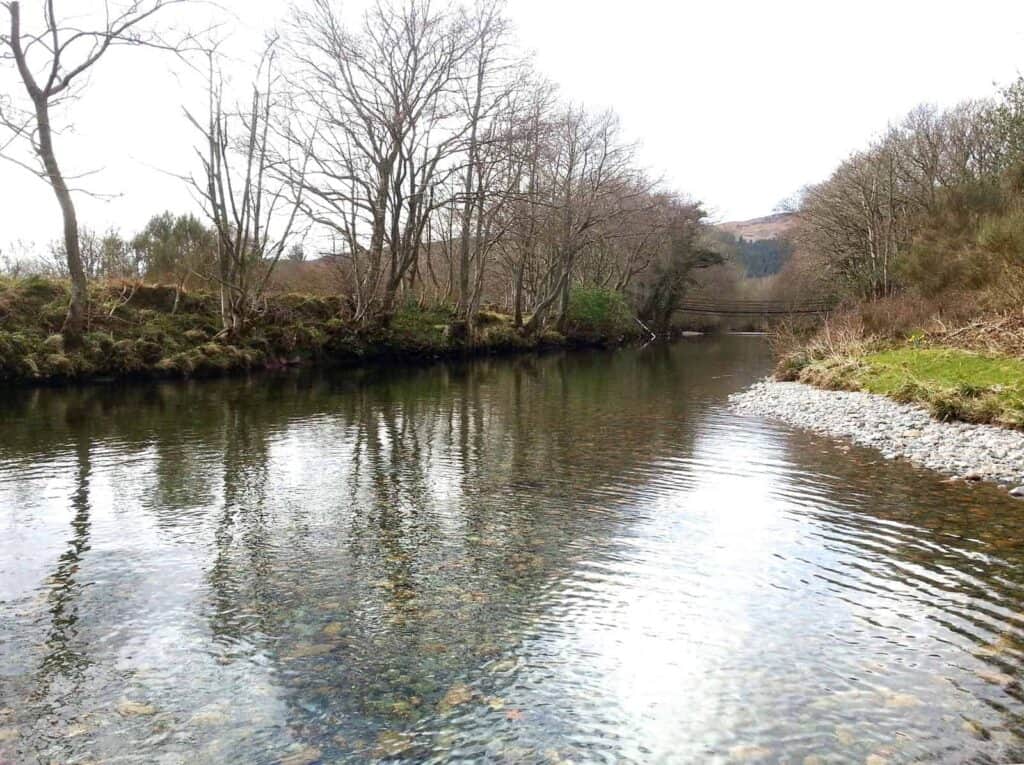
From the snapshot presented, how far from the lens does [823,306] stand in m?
46.9

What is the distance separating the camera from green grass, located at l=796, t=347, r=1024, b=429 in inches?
461

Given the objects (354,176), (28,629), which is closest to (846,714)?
(28,629)

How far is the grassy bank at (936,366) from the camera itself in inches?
473

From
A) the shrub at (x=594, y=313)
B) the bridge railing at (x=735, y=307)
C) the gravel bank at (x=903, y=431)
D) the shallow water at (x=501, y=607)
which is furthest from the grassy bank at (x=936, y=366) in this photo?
the bridge railing at (x=735, y=307)

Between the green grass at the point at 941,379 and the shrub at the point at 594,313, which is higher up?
the shrub at the point at 594,313

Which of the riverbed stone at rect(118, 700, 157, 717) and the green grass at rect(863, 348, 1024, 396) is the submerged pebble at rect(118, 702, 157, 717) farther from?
the green grass at rect(863, 348, 1024, 396)

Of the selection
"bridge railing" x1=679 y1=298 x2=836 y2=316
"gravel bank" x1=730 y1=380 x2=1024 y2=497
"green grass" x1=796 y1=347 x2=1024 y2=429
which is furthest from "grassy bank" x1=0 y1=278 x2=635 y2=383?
"bridge railing" x1=679 y1=298 x2=836 y2=316

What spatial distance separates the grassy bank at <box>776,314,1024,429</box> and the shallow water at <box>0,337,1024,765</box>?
2.69m

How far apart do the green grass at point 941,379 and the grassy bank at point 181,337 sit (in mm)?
16027

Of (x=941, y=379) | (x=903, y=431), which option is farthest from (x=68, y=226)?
(x=941, y=379)

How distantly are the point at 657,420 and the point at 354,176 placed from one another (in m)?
16.0

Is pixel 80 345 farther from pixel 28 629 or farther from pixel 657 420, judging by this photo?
pixel 28 629

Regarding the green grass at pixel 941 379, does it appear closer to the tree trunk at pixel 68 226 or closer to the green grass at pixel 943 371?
the green grass at pixel 943 371

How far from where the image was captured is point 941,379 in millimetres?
14125
